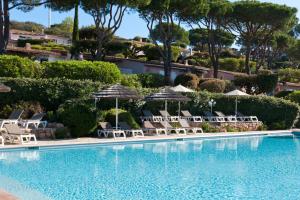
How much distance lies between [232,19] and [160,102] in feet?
60.3

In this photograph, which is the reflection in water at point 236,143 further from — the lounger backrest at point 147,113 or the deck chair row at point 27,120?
the deck chair row at point 27,120

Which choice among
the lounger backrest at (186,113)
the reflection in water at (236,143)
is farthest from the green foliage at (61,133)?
the lounger backrest at (186,113)

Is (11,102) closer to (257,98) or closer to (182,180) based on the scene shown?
(182,180)

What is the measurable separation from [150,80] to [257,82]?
886 cm

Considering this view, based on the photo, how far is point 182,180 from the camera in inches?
489

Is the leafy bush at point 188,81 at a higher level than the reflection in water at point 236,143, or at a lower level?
higher

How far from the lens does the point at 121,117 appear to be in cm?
2230

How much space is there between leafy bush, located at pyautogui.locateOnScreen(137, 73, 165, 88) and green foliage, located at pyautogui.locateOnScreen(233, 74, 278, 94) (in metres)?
6.56

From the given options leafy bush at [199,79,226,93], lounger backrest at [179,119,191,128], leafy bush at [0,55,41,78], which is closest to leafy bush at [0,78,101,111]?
leafy bush at [0,55,41,78]

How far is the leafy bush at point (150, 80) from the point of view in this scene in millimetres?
32691

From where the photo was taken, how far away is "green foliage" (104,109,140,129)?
22.3 metres

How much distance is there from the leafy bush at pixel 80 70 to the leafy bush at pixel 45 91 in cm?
292

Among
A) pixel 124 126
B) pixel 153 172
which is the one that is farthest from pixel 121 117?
pixel 153 172

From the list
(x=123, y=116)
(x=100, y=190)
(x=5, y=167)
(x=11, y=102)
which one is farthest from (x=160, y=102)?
(x=100, y=190)
